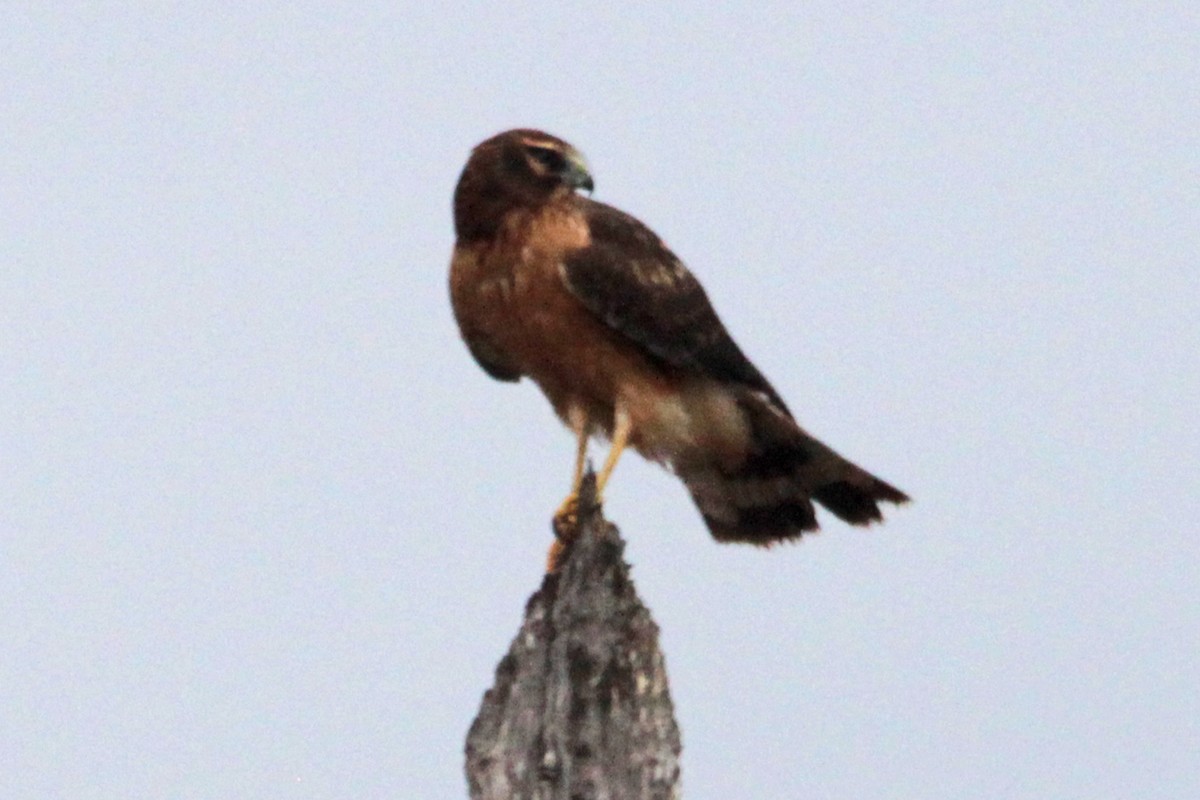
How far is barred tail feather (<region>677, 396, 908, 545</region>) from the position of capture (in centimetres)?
805

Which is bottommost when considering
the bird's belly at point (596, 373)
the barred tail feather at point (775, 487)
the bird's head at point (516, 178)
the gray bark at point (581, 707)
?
the gray bark at point (581, 707)

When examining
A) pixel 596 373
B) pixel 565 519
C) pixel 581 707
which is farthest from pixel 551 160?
pixel 581 707

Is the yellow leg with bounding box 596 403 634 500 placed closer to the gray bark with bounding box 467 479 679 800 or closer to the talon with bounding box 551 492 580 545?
the talon with bounding box 551 492 580 545

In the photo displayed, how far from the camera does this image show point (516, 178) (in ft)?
25.7

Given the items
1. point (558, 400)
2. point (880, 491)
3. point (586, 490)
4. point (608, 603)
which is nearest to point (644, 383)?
point (558, 400)

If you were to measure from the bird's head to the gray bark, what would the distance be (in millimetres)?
2911

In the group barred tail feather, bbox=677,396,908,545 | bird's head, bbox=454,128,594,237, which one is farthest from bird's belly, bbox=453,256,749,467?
bird's head, bbox=454,128,594,237

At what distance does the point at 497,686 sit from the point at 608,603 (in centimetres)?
35

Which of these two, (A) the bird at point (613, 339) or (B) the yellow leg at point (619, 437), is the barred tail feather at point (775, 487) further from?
(B) the yellow leg at point (619, 437)

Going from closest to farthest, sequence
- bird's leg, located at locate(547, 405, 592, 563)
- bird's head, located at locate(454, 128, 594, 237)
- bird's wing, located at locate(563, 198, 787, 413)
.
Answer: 1. bird's leg, located at locate(547, 405, 592, 563)
2. bird's wing, located at locate(563, 198, 787, 413)
3. bird's head, located at locate(454, 128, 594, 237)

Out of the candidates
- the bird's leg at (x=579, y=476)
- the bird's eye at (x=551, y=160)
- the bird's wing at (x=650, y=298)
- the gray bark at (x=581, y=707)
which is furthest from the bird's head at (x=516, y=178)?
the gray bark at (x=581, y=707)

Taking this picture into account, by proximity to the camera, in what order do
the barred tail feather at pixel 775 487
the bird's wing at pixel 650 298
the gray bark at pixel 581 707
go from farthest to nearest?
the barred tail feather at pixel 775 487 → the bird's wing at pixel 650 298 → the gray bark at pixel 581 707

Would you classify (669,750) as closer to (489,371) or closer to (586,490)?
(586,490)

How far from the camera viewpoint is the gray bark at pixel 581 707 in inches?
189
